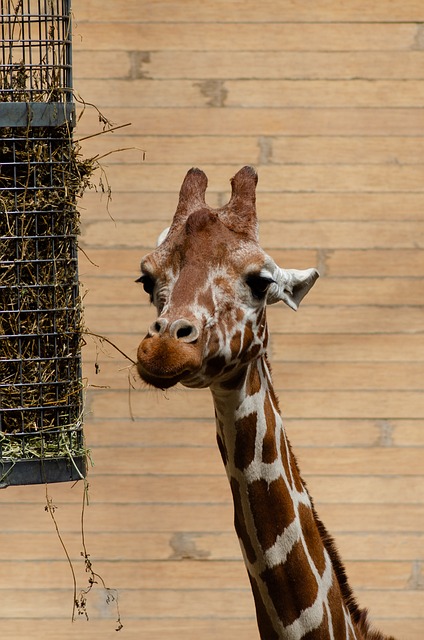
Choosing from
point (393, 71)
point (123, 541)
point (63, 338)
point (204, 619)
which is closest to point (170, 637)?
point (204, 619)

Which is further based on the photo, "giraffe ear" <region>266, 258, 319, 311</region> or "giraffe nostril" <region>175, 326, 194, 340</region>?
"giraffe ear" <region>266, 258, 319, 311</region>

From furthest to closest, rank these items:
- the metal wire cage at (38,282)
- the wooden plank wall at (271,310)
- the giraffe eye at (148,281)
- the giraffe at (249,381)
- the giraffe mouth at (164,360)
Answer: the wooden plank wall at (271,310)
the metal wire cage at (38,282)
the giraffe eye at (148,281)
the giraffe at (249,381)
the giraffe mouth at (164,360)

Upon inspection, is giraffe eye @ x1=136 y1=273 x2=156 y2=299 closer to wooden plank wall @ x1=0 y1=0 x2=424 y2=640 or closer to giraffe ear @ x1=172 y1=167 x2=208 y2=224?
giraffe ear @ x1=172 y1=167 x2=208 y2=224

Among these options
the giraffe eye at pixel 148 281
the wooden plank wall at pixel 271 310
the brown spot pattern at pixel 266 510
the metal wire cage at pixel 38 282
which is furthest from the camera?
the wooden plank wall at pixel 271 310

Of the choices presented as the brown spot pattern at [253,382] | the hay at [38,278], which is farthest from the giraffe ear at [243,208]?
the hay at [38,278]

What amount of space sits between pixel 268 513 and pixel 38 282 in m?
1.02

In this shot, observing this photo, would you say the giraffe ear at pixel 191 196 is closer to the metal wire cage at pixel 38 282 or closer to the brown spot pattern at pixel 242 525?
the metal wire cage at pixel 38 282

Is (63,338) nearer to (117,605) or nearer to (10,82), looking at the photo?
(10,82)

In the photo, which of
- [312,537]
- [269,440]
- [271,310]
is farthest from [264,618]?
[271,310]

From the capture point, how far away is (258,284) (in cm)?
265

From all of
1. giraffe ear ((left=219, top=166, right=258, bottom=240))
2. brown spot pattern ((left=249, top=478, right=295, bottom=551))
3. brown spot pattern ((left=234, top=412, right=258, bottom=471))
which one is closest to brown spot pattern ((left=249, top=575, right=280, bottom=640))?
brown spot pattern ((left=249, top=478, right=295, bottom=551))

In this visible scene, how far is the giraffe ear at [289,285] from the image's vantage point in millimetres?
2750

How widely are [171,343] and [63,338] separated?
0.96 meters

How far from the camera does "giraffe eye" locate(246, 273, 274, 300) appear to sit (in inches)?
103
